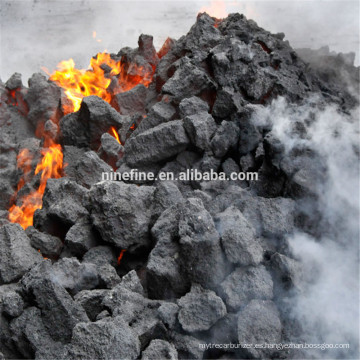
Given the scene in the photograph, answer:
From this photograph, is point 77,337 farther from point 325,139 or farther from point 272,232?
point 325,139

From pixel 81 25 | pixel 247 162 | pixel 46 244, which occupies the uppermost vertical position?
pixel 81 25

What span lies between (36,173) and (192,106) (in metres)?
1.78

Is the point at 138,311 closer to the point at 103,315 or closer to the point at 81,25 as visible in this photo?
the point at 103,315

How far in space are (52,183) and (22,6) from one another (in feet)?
20.5

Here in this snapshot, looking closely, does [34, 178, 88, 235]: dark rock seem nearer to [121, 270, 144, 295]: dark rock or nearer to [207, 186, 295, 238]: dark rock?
[121, 270, 144, 295]: dark rock

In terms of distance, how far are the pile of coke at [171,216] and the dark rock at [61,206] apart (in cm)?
1

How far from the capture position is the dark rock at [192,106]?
4.38 meters

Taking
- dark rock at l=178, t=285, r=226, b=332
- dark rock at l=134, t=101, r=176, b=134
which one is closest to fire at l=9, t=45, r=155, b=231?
dark rock at l=134, t=101, r=176, b=134

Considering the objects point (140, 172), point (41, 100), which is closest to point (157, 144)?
point (140, 172)

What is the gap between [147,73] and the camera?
580cm

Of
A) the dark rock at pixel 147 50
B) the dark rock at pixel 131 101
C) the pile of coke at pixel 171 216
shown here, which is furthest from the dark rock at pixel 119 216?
the dark rock at pixel 147 50

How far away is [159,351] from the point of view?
254 centimetres

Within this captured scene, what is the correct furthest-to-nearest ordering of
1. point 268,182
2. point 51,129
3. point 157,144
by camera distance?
point 51,129 → point 157,144 → point 268,182

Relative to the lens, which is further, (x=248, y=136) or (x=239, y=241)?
(x=248, y=136)
